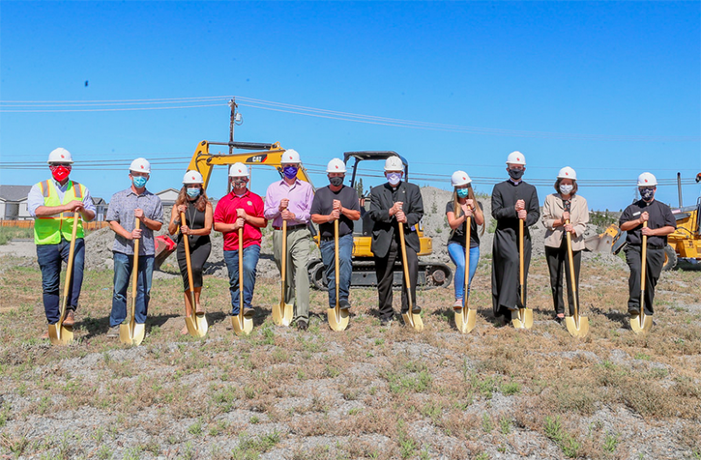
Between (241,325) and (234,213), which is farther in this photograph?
(234,213)

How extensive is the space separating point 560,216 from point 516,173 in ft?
2.68

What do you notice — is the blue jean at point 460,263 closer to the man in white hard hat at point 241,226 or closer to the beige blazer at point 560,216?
the beige blazer at point 560,216

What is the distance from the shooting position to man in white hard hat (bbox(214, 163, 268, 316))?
276 inches

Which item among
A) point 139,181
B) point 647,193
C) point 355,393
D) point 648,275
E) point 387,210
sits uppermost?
point 139,181

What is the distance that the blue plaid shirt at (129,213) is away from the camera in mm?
6535

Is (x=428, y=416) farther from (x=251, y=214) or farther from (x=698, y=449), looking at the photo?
(x=251, y=214)

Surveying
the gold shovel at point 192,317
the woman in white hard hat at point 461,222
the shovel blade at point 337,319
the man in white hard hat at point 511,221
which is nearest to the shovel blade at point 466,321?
the woman in white hard hat at point 461,222

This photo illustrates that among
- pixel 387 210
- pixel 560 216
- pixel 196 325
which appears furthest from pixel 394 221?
pixel 196 325

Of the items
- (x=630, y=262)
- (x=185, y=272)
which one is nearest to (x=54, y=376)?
(x=185, y=272)

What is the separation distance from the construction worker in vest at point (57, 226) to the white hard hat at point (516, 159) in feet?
16.5

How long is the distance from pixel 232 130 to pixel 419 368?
96.9 ft

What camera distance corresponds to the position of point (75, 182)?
6641 millimetres

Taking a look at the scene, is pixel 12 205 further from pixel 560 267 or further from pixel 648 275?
pixel 648 275

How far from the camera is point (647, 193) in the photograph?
7508mm
